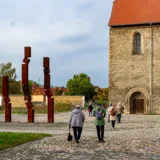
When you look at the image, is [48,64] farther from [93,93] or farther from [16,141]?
[93,93]

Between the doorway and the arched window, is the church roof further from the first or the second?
the doorway

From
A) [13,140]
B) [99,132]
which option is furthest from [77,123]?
[13,140]

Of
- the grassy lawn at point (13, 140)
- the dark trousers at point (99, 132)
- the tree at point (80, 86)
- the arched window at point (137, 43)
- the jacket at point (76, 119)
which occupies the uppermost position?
the arched window at point (137, 43)

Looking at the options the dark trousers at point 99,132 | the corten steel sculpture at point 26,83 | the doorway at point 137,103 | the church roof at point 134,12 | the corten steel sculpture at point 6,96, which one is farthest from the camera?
the doorway at point 137,103

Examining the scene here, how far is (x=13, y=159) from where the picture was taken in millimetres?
10891

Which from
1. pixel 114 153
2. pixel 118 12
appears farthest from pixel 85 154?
pixel 118 12

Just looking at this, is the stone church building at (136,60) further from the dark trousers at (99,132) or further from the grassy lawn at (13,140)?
the dark trousers at (99,132)

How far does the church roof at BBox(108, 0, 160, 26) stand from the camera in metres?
43.2

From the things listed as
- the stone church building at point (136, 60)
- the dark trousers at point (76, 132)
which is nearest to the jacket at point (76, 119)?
the dark trousers at point (76, 132)

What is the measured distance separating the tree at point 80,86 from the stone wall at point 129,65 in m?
A: 54.7

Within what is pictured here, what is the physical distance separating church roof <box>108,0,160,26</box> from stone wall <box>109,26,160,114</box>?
0.78 meters

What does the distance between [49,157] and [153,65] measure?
32823 millimetres

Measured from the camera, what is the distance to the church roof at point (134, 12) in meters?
43.2

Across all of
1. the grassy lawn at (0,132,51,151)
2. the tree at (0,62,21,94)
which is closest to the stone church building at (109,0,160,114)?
the grassy lawn at (0,132,51,151)
